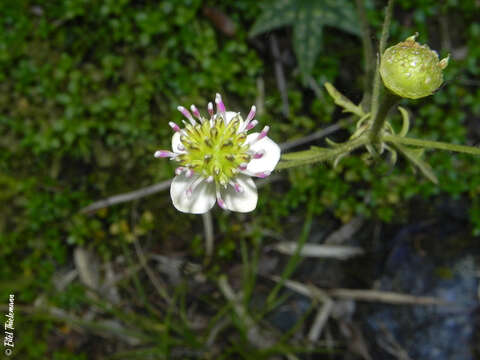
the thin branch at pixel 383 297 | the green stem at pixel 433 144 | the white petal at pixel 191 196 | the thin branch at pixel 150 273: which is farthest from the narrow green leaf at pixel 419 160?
the thin branch at pixel 150 273

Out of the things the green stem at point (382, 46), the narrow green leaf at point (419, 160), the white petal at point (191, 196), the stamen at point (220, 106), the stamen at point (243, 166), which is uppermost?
the green stem at point (382, 46)

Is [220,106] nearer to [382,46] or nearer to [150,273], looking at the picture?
[382,46]

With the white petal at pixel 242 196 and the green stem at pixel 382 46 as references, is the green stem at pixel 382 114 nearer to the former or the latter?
the green stem at pixel 382 46

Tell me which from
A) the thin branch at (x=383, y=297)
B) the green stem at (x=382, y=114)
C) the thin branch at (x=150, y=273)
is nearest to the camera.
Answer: the green stem at (x=382, y=114)

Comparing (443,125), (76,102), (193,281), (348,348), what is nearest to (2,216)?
(76,102)

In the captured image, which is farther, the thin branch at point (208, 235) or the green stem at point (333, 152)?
the thin branch at point (208, 235)

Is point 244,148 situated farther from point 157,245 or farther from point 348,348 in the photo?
point 348,348
